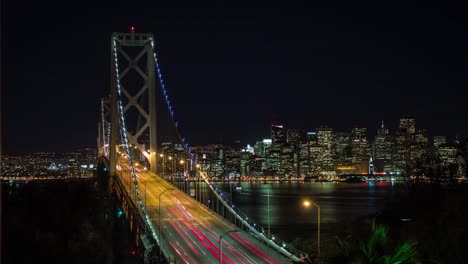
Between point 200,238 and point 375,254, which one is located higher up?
point 375,254

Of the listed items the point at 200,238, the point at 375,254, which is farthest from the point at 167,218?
the point at 375,254

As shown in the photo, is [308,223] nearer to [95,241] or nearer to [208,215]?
[208,215]

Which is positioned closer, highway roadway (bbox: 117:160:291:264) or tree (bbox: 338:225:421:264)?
tree (bbox: 338:225:421:264)

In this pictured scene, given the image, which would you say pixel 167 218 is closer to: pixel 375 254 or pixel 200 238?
pixel 200 238

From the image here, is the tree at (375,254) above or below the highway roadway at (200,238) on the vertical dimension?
above

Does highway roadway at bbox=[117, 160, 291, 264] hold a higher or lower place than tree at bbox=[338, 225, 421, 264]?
lower

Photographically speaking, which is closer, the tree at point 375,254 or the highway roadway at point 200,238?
the tree at point 375,254

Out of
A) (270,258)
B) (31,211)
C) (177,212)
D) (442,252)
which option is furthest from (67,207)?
(442,252)

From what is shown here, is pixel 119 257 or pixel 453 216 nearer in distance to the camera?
pixel 453 216
